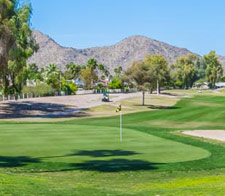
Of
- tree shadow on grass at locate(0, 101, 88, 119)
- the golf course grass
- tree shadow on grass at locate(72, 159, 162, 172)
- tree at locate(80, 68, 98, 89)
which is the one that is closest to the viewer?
the golf course grass

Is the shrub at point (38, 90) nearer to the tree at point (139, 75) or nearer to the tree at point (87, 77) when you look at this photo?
the tree at point (139, 75)

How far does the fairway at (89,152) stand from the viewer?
56.8 ft

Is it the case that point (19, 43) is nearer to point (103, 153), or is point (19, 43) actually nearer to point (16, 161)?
point (103, 153)

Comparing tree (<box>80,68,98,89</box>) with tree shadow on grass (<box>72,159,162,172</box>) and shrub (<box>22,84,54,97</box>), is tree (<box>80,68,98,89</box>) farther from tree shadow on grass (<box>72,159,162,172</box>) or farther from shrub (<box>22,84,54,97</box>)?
tree shadow on grass (<box>72,159,162,172</box>)

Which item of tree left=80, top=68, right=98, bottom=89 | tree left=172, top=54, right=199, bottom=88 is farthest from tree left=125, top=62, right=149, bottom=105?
tree left=172, top=54, right=199, bottom=88

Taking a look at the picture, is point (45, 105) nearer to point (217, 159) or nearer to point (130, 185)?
point (217, 159)

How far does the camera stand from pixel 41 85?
308 ft

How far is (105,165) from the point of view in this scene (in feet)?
57.1

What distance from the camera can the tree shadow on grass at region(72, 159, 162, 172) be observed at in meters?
16.7

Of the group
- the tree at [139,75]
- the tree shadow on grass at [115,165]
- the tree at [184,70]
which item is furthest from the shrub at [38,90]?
the tree at [184,70]

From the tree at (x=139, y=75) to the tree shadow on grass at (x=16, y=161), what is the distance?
48128 millimetres

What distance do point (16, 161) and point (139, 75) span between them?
163 feet

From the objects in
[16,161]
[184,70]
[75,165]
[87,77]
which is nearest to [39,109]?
[16,161]

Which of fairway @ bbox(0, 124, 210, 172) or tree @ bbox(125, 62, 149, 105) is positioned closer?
fairway @ bbox(0, 124, 210, 172)
